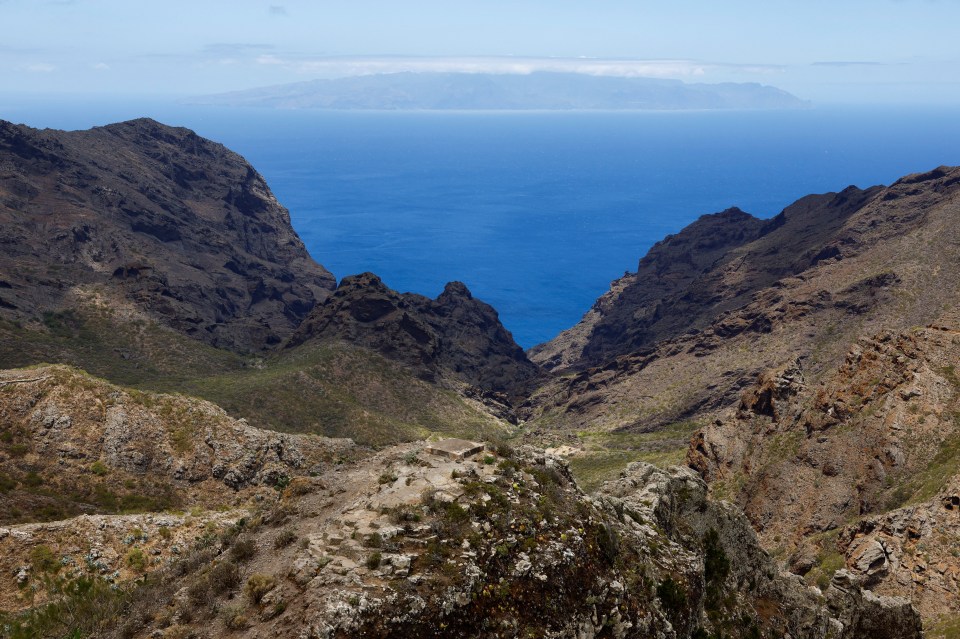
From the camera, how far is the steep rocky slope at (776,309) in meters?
105

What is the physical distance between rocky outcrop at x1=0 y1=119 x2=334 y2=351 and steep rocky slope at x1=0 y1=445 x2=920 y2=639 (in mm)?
93412

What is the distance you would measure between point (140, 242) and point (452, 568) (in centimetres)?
15090

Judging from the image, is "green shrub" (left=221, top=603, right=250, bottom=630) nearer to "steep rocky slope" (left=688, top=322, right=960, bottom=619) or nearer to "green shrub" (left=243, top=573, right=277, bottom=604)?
"green shrub" (left=243, top=573, right=277, bottom=604)

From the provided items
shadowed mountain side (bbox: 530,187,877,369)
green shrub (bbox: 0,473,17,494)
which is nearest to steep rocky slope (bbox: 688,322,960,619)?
green shrub (bbox: 0,473,17,494)

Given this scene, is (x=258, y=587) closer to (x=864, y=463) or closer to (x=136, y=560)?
(x=136, y=560)

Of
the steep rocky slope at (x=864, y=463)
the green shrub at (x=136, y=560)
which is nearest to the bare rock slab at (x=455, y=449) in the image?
the green shrub at (x=136, y=560)

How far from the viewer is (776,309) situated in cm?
11881

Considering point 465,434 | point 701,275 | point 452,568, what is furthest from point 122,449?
point 701,275

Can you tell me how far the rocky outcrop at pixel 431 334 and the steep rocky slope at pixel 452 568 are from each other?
306 ft

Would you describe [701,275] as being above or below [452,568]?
below

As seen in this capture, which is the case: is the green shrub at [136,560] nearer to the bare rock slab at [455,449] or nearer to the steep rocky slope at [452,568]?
the steep rocky slope at [452,568]

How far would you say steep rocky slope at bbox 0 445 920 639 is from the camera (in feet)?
55.7

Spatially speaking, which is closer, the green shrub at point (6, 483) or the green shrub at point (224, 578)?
the green shrub at point (224, 578)

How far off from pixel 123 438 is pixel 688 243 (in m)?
169
